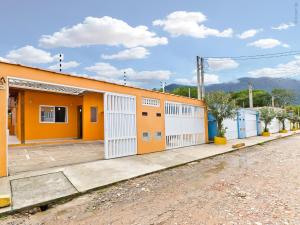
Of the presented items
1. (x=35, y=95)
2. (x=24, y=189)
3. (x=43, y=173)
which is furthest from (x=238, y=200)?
(x=35, y=95)

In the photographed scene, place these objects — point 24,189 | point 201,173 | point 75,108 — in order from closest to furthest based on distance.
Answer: point 24,189 < point 201,173 < point 75,108

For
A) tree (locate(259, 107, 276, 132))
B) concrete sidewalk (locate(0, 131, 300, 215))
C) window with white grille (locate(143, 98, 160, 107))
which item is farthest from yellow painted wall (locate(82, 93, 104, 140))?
tree (locate(259, 107, 276, 132))

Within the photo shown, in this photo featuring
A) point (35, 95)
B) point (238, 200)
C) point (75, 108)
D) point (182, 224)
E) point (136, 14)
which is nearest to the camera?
point (182, 224)

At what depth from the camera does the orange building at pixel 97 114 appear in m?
7.16

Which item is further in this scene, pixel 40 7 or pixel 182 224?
pixel 40 7

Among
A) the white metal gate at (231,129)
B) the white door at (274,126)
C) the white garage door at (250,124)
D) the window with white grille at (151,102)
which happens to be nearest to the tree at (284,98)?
the white door at (274,126)

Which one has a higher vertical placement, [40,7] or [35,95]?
[40,7]

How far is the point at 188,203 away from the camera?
4.62m

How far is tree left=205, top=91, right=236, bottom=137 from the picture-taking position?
51.1ft

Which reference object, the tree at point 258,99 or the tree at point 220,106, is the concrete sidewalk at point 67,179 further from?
the tree at point 258,99

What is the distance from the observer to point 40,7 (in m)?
11.9

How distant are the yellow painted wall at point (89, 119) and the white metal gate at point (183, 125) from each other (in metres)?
6.52

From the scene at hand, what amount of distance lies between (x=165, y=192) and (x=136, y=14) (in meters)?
12.0

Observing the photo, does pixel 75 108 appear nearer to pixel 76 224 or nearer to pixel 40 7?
pixel 40 7
